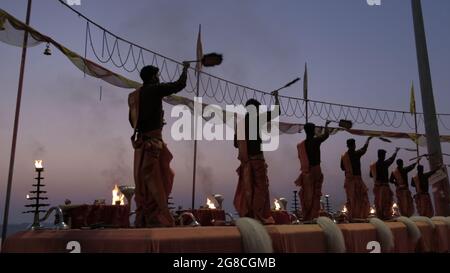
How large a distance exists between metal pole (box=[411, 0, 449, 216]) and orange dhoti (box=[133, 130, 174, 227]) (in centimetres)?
1089

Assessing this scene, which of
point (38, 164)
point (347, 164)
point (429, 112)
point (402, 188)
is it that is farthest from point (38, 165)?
point (429, 112)

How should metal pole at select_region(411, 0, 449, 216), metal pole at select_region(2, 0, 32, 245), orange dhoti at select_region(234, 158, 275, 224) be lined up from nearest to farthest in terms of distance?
1. orange dhoti at select_region(234, 158, 275, 224)
2. metal pole at select_region(2, 0, 32, 245)
3. metal pole at select_region(411, 0, 449, 216)

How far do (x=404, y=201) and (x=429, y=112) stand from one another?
4542 mm

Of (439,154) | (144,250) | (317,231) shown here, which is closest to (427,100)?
(439,154)

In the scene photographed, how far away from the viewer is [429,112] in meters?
13.6

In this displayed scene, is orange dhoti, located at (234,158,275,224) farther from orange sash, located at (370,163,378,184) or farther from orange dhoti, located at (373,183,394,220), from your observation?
orange sash, located at (370,163,378,184)

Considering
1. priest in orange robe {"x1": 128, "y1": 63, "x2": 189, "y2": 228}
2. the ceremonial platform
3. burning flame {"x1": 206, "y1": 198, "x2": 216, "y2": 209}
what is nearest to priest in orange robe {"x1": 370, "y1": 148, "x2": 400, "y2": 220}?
burning flame {"x1": 206, "y1": 198, "x2": 216, "y2": 209}

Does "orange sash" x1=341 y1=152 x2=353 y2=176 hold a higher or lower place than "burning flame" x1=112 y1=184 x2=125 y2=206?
higher

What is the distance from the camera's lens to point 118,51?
8961mm

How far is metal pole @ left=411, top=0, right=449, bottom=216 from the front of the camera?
12914 mm

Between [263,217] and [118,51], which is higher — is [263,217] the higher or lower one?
the lower one

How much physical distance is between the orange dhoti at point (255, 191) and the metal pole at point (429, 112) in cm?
893

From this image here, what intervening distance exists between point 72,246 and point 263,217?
3.04 m
